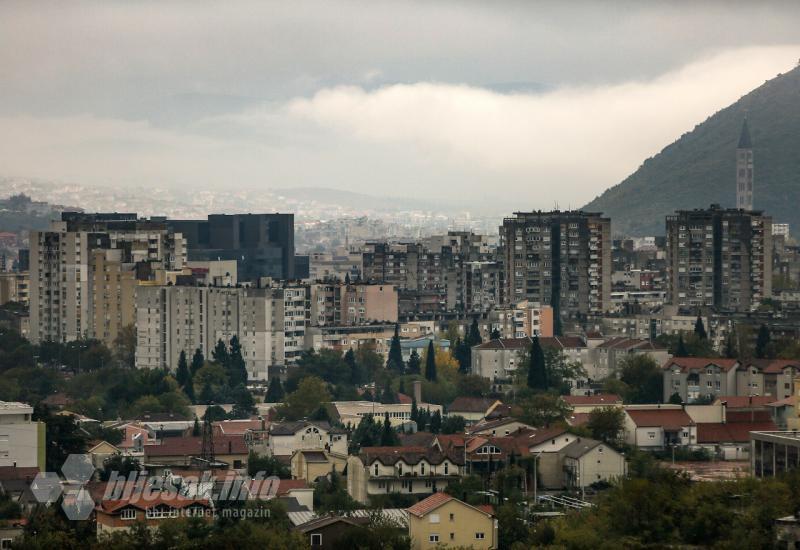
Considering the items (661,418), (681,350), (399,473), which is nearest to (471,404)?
(661,418)

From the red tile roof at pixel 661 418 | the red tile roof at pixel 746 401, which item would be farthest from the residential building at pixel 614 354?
the red tile roof at pixel 661 418

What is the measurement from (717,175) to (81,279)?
363ft

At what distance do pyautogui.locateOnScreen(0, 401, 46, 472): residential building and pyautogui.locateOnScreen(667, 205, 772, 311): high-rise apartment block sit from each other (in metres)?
45.9

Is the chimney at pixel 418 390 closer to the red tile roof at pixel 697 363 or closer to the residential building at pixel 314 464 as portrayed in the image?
the red tile roof at pixel 697 363

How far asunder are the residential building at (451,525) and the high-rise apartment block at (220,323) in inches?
1319

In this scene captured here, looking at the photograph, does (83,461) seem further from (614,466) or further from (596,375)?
(596,375)

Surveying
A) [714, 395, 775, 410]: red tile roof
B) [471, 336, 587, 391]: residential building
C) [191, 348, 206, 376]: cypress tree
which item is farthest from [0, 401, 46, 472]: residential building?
[471, 336, 587, 391]: residential building

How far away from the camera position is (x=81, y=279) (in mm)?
77750

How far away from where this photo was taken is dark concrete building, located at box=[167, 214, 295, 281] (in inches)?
4365

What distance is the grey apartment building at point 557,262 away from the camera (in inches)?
3314

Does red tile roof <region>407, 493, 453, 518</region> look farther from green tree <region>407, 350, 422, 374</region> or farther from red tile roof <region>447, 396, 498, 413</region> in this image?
green tree <region>407, 350, 422, 374</region>

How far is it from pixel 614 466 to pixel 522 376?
19336 millimetres

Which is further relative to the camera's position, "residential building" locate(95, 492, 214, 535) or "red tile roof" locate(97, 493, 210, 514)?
"red tile roof" locate(97, 493, 210, 514)

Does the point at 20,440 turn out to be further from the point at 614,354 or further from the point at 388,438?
the point at 614,354
